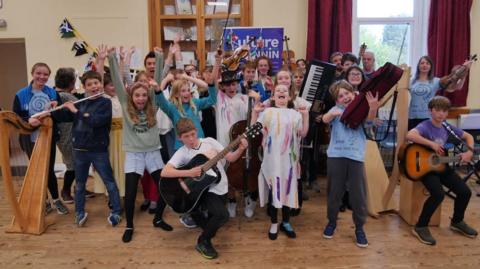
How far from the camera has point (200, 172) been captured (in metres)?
2.57

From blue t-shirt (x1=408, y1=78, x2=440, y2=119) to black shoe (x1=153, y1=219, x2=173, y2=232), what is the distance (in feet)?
8.71

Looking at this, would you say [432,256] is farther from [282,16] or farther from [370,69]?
[282,16]

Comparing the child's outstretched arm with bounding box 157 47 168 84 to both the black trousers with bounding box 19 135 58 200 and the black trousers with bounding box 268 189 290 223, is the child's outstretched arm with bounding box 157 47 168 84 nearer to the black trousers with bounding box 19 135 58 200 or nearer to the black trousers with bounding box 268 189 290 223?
the black trousers with bounding box 19 135 58 200

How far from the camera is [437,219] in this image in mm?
3109

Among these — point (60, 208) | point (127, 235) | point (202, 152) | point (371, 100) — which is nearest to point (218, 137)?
point (202, 152)

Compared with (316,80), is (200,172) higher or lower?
lower

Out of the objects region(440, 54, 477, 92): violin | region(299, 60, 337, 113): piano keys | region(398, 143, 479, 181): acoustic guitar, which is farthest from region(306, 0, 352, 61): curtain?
region(398, 143, 479, 181): acoustic guitar

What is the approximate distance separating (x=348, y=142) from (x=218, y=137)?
1.03 m

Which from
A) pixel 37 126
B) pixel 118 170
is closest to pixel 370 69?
pixel 118 170

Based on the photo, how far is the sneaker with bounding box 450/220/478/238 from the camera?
2922 millimetres

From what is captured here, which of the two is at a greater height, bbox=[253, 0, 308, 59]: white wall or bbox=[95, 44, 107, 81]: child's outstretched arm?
bbox=[253, 0, 308, 59]: white wall

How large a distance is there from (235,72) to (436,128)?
159cm

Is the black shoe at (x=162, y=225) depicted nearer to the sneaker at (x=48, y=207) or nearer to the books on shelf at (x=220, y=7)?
the sneaker at (x=48, y=207)

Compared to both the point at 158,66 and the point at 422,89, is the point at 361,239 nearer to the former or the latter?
the point at 422,89
